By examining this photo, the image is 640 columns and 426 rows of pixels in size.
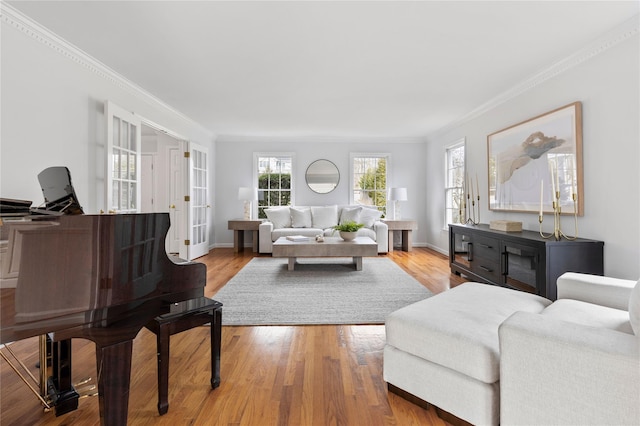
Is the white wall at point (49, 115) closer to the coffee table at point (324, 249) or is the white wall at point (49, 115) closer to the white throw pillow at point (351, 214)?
the coffee table at point (324, 249)

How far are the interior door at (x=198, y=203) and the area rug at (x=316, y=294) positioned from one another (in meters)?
1.28

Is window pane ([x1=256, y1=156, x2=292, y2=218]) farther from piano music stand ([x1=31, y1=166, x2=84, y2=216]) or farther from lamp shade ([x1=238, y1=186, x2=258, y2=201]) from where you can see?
piano music stand ([x1=31, y1=166, x2=84, y2=216])

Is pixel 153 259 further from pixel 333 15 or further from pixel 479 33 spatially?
pixel 479 33

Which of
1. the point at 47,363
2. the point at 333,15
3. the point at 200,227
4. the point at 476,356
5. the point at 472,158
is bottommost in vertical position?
the point at 47,363

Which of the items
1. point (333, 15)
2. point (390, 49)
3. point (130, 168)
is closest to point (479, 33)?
point (390, 49)

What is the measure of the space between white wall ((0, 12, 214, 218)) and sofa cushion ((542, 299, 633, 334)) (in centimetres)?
358

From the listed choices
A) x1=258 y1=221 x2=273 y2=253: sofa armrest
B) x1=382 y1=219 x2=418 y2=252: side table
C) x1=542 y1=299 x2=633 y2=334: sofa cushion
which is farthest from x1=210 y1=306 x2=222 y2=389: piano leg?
x1=382 y1=219 x2=418 y2=252: side table

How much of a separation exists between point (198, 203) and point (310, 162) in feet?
8.10

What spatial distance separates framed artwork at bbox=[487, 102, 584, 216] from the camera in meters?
2.88

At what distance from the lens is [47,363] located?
158 cm

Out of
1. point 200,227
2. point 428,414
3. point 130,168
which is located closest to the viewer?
point 428,414

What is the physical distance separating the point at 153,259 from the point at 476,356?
1433mm

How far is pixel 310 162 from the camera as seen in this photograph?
22.0 ft

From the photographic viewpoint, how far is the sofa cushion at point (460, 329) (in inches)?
50.4
